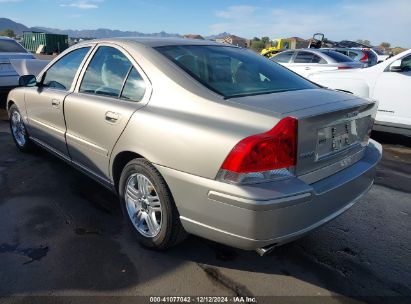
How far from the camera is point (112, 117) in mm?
2984

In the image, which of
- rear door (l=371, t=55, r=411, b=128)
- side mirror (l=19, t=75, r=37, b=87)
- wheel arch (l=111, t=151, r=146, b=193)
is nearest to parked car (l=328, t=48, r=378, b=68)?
rear door (l=371, t=55, r=411, b=128)

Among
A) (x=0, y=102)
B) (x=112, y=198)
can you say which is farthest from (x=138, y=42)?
(x=0, y=102)

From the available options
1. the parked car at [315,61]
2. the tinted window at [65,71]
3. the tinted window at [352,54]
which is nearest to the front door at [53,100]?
the tinted window at [65,71]

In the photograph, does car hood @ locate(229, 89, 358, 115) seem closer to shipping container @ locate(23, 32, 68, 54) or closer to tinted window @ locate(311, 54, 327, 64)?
tinted window @ locate(311, 54, 327, 64)

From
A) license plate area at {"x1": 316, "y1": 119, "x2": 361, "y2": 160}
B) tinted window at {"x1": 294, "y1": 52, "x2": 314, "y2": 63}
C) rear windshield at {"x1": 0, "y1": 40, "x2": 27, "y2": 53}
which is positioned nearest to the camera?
license plate area at {"x1": 316, "y1": 119, "x2": 361, "y2": 160}

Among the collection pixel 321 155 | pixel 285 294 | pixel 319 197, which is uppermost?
pixel 321 155

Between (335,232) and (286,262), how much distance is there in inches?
27.4

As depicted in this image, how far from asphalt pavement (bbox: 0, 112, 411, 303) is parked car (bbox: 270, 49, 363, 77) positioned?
6.60 m

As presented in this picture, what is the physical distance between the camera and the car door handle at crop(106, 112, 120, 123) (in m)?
2.94

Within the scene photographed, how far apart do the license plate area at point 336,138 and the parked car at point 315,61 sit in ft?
23.3

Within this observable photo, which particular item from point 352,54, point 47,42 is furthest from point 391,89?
point 47,42

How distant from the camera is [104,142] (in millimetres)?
3111

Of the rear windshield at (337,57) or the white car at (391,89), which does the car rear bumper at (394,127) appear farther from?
the rear windshield at (337,57)

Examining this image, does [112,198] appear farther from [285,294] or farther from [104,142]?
[285,294]
